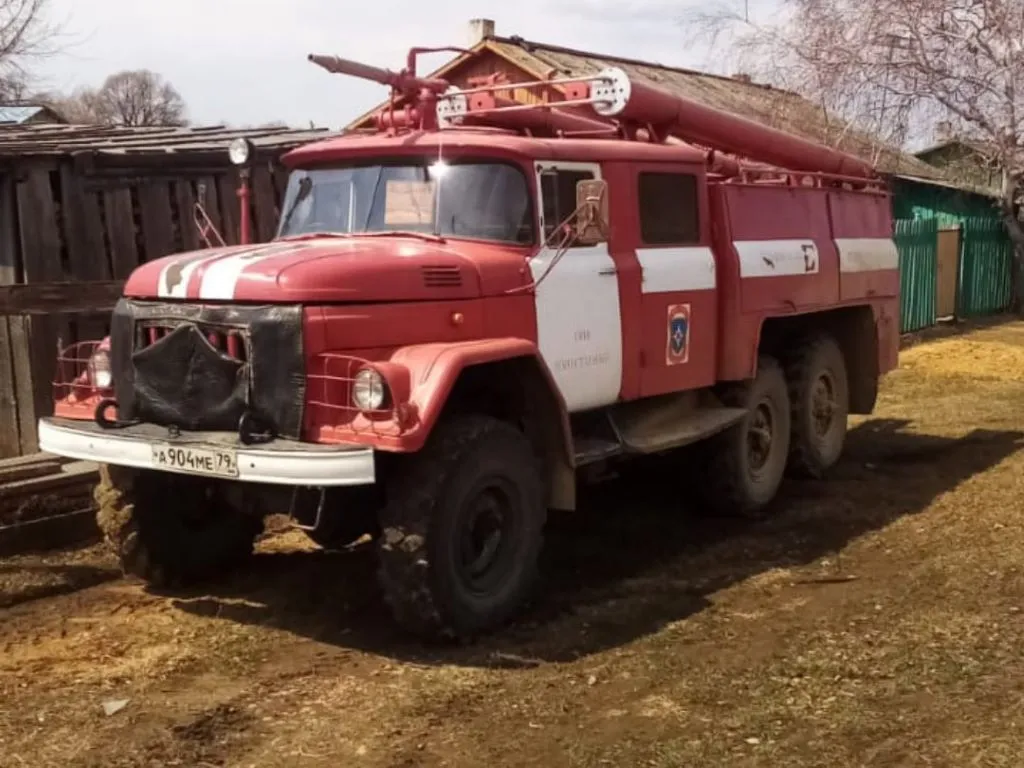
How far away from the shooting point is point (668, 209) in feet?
24.8

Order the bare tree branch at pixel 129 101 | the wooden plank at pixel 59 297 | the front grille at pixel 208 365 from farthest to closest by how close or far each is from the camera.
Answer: the bare tree branch at pixel 129 101 < the wooden plank at pixel 59 297 < the front grille at pixel 208 365

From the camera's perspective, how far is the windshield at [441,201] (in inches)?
259

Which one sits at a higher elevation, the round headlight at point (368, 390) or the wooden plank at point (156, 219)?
the wooden plank at point (156, 219)

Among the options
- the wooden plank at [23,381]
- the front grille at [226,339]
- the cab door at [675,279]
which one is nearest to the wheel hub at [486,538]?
the front grille at [226,339]

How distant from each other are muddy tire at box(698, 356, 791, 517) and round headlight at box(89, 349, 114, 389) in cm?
385

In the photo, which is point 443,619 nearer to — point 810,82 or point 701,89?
point 810,82

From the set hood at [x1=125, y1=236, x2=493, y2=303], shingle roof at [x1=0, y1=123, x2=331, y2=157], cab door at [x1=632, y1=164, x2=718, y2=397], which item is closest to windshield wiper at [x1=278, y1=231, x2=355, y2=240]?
hood at [x1=125, y1=236, x2=493, y2=303]

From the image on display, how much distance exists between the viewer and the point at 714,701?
5188 mm

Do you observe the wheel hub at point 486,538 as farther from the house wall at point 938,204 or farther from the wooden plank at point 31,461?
the house wall at point 938,204

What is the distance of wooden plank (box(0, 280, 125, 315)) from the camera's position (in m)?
7.89

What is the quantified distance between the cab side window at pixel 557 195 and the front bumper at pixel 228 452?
1.91m

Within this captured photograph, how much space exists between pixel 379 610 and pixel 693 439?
223cm

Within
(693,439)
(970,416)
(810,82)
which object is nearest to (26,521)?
(693,439)

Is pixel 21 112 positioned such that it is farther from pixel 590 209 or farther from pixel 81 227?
pixel 590 209
